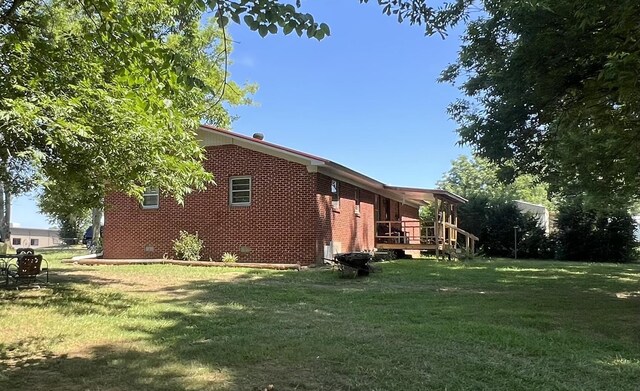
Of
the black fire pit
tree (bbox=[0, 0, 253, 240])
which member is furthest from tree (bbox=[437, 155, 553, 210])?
tree (bbox=[0, 0, 253, 240])

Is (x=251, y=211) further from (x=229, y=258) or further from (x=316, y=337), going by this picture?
(x=316, y=337)

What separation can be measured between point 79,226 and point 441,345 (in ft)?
139

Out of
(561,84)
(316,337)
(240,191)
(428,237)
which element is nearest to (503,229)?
(428,237)

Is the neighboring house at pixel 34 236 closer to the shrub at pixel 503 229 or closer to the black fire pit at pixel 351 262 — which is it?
the shrub at pixel 503 229

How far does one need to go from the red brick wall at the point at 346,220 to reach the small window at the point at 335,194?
189mm

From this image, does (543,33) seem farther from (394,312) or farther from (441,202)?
(441,202)

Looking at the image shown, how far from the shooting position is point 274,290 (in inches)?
413

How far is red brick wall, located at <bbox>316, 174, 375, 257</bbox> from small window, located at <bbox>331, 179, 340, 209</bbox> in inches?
7.4

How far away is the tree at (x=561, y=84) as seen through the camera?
20.1ft

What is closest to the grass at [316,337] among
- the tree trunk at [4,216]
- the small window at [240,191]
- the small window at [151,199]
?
the small window at [240,191]

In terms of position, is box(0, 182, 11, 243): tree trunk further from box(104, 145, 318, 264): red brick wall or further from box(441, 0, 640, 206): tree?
box(441, 0, 640, 206): tree

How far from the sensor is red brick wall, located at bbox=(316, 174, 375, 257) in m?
16.6

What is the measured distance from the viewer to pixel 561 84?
8.52 m

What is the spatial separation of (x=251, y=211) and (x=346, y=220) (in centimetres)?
394
